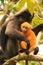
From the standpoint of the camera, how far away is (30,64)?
87.6 inches

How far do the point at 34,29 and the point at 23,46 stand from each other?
0.73ft

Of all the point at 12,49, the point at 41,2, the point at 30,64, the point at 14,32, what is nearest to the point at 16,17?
the point at 14,32

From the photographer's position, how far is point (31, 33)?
1971mm

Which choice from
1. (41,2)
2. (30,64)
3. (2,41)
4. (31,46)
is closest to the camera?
(41,2)

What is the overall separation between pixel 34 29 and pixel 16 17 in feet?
0.72

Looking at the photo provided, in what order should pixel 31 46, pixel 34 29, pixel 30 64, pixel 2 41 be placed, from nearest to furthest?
1. pixel 31 46
2. pixel 34 29
3. pixel 30 64
4. pixel 2 41

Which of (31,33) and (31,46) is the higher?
(31,33)

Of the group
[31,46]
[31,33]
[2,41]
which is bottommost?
[31,46]

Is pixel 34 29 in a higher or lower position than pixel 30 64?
higher

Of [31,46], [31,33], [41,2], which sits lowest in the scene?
[41,2]

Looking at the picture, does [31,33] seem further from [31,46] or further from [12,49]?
[12,49]

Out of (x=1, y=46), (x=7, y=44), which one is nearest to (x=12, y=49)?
(x=7, y=44)

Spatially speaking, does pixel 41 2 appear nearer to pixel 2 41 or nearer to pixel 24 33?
pixel 24 33

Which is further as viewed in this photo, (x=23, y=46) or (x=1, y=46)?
(x=1, y=46)
